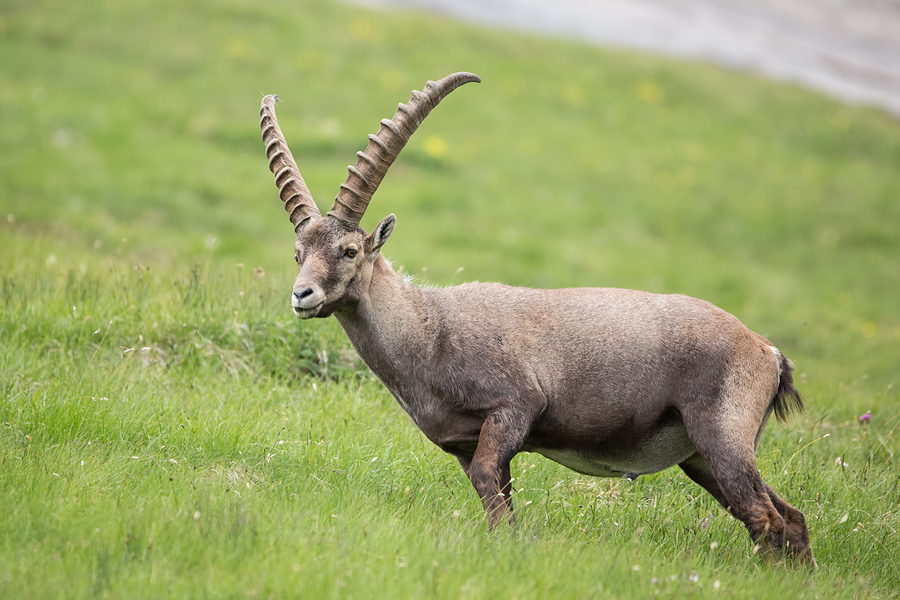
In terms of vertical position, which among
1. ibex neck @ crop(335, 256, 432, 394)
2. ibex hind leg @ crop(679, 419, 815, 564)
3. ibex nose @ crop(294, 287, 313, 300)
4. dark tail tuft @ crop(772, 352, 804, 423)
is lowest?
ibex hind leg @ crop(679, 419, 815, 564)

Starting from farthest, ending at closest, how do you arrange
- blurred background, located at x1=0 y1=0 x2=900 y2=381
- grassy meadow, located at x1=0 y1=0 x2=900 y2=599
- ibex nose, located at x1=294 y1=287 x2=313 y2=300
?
blurred background, located at x1=0 y1=0 x2=900 y2=381 < ibex nose, located at x1=294 y1=287 x2=313 y2=300 < grassy meadow, located at x1=0 y1=0 x2=900 y2=599

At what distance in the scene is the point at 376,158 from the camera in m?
6.00

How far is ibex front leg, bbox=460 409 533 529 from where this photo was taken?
220 inches

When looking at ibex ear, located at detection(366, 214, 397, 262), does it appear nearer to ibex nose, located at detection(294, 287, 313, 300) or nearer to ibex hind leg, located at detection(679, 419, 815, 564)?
ibex nose, located at detection(294, 287, 313, 300)

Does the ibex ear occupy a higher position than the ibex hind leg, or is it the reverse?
the ibex ear

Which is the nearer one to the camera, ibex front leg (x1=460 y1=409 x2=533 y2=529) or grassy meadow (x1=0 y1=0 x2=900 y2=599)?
grassy meadow (x1=0 y1=0 x2=900 y2=599)

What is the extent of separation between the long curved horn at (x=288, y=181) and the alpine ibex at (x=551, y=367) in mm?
17

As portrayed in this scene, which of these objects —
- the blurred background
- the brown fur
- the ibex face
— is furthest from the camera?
the blurred background

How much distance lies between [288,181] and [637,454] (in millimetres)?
3291

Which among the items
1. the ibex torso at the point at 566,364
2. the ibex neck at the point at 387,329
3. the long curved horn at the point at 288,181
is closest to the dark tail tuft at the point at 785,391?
the ibex torso at the point at 566,364

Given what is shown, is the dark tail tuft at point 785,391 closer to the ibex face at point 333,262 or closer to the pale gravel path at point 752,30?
the ibex face at point 333,262

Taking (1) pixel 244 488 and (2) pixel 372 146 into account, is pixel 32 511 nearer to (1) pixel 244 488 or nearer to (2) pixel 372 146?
(1) pixel 244 488

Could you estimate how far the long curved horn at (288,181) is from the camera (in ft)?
20.2

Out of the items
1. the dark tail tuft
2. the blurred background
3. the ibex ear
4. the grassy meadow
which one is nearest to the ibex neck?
the ibex ear
